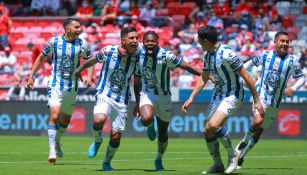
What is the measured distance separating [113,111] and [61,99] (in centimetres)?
224

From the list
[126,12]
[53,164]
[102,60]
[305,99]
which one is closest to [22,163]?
[53,164]

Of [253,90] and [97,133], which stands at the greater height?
[253,90]

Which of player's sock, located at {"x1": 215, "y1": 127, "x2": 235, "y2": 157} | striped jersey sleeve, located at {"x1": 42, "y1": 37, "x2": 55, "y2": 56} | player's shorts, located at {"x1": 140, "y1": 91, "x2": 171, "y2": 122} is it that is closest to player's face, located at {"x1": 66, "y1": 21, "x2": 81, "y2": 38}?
striped jersey sleeve, located at {"x1": 42, "y1": 37, "x2": 55, "y2": 56}

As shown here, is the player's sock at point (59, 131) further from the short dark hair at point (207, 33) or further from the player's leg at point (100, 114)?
the short dark hair at point (207, 33)

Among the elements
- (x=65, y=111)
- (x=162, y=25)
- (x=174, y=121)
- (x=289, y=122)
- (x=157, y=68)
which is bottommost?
(x=174, y=121)

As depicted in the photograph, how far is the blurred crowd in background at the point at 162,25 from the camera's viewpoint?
32.7 metres

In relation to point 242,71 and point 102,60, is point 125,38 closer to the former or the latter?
point 102,60

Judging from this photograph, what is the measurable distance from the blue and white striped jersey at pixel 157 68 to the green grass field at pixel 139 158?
4.63 ft

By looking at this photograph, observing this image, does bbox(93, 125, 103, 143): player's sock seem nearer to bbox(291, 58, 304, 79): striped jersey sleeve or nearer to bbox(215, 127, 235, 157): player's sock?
bbox(215, 127, 235, 157): player's sock

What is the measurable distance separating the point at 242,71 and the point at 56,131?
471cm

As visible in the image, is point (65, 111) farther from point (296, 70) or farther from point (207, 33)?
point (207, 33)

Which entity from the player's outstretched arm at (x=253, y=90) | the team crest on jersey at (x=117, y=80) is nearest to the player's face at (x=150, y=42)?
the team crest on jersey at (x=117, y=80)

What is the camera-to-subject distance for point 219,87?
1464cm

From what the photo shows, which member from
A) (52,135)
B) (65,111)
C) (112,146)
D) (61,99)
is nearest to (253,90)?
(112,146)
